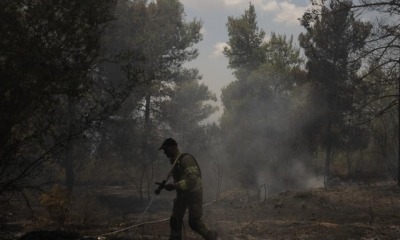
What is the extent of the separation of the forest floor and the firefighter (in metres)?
0.49

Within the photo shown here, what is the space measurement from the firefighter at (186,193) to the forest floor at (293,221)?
0.49 meters

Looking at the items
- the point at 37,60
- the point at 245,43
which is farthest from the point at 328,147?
the point at 37,60

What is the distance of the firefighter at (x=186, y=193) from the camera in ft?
21.6

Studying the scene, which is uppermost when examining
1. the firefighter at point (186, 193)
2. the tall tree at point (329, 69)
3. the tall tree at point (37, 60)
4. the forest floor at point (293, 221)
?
the tall tree at point (329, 69)

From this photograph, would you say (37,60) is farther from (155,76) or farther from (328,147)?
(328,147)

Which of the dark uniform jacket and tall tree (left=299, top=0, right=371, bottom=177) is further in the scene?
tall tree (left=299, top=0, right=371, bottom=177)

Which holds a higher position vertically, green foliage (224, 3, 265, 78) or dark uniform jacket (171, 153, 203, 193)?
green foliage (224, 3, 265, 78)

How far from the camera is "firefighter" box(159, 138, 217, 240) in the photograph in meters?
6.58

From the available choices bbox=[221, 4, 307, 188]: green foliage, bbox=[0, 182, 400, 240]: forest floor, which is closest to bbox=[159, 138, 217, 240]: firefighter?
bbox=[0, 182, 400, 240]: forest floor

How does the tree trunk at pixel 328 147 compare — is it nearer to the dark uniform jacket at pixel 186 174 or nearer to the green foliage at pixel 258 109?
the green foliage at pixel 258 109

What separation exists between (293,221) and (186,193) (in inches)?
209

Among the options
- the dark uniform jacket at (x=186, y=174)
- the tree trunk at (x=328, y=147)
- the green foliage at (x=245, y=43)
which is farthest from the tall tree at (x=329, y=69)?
the dark uniform jacket at (x=186, y=174)

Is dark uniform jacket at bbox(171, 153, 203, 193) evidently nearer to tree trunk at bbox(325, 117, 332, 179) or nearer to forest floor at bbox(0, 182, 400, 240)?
forest floor at bbox(0, 182, 400, 240)

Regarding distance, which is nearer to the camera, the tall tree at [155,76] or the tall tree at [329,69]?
the tall tree at [155,76]
